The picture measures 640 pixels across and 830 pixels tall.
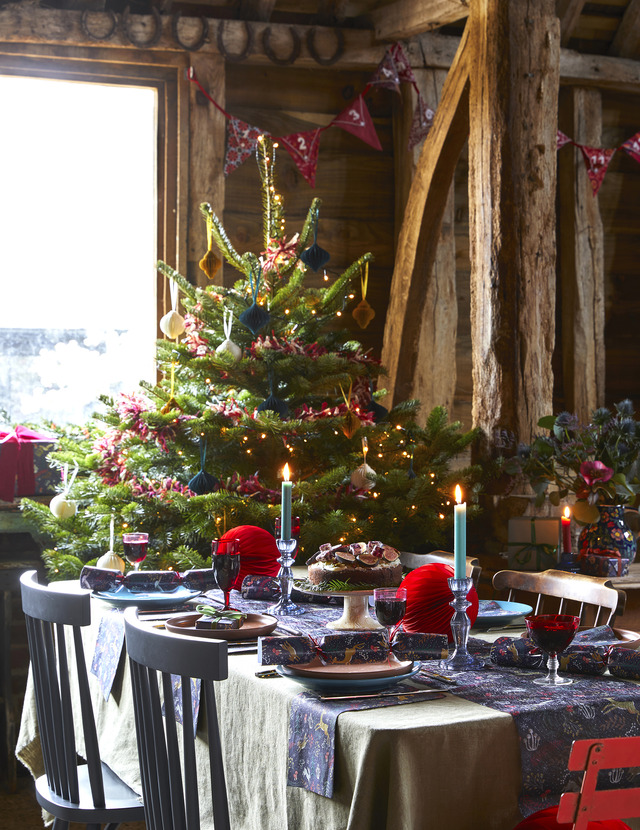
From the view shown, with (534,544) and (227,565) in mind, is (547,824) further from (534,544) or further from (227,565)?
(534,544)

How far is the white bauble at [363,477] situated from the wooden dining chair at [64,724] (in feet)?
3.56

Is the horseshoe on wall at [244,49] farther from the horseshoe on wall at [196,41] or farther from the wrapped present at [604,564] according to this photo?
the wrapped present at [604,564]

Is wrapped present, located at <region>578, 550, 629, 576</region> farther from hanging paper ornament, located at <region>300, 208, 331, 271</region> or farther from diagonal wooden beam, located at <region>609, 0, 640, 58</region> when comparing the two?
diagonal wooden beam, located at <region>609, 0, 640, 58</region>

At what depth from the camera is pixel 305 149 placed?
381 centimetres

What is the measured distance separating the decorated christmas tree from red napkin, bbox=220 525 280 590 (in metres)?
0.44

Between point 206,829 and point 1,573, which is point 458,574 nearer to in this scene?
point 206,829

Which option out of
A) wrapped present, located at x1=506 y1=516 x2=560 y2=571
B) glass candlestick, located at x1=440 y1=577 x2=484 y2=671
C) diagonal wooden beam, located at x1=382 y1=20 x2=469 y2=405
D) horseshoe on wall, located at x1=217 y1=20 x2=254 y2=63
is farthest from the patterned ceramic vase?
horseshoe on wall, located at x1=217 y1=20 x2=254 y2=63

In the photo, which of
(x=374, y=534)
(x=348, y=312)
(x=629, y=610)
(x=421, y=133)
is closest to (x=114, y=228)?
(x=348, y=312)

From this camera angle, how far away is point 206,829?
1.45 m

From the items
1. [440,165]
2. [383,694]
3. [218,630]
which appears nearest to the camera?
[383,694]

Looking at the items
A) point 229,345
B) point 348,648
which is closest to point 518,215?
point 229,345

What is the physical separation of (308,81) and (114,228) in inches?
40.3

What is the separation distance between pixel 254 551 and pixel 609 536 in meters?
1.02

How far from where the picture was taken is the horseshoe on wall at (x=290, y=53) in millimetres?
3777
